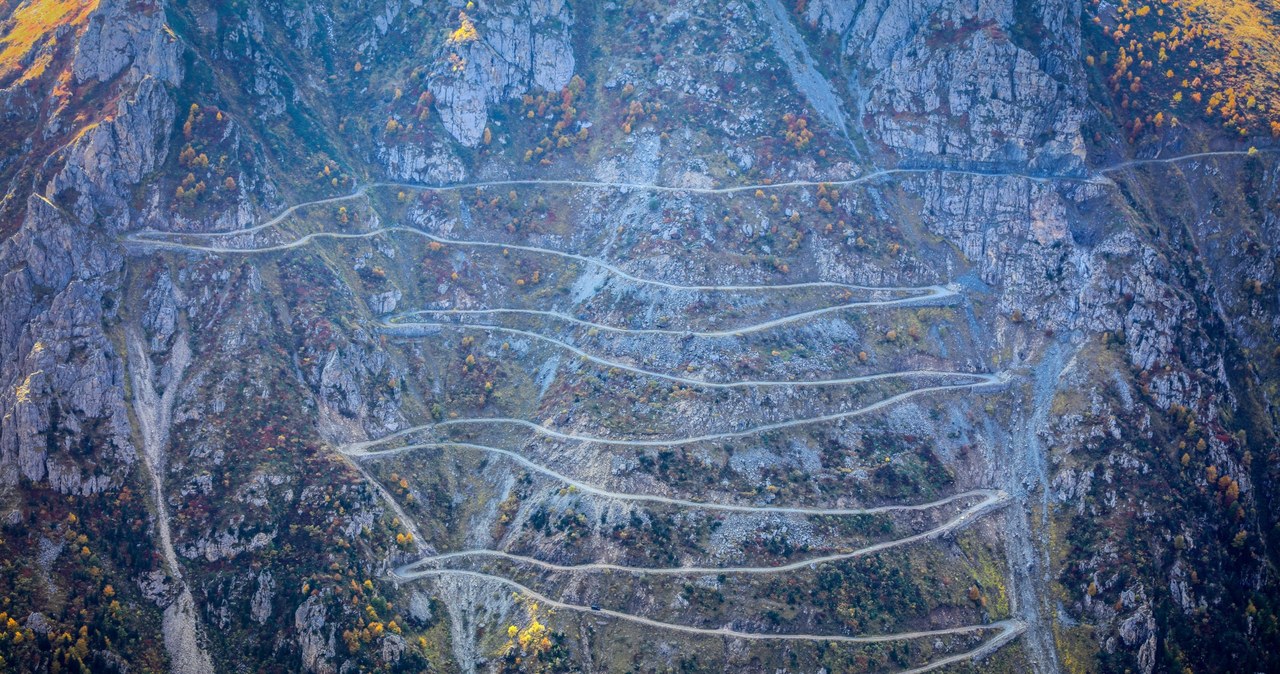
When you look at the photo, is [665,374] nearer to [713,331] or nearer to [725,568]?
[713,331]

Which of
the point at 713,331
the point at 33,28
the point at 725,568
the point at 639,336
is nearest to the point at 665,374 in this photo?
the point at 639,336

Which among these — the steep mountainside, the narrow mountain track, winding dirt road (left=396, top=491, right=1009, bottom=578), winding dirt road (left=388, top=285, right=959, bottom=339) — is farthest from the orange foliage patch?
winding dirt road (left=396, top=491, right=1009, bottom=578)

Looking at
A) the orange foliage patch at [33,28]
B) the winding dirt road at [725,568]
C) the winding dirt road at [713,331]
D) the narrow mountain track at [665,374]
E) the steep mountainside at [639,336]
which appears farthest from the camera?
the orange foliage patch at [33,28]

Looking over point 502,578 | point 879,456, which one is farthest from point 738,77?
point 502,578

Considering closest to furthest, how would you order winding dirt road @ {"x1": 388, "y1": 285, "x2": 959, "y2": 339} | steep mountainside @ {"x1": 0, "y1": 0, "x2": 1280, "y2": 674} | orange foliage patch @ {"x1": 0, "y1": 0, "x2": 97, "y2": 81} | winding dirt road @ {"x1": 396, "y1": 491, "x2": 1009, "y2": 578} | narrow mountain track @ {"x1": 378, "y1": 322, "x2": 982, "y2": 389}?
steep mountainside @ {"x1": 0, "y1": 0, "x2": 1280, "y2": 674}
winding dirt road @ {"x1": 396, "y1": 491, "x2": 1009, "y2": 578}
narrow mountain track @ {"x1": 378, "y1": 322, "x2": 982, "y2": 389}
winding dirt road @ {"x1": 388, "y1": 285, "x2": 959, "y2": 339}
orange foliage patch @ {"x1": 0, "y1": 0, "x2": 97, "y2": 81}

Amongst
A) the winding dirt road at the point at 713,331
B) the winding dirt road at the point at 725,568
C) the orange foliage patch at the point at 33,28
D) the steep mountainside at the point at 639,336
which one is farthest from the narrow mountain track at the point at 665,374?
the orange foliage patch at the point at 33,28

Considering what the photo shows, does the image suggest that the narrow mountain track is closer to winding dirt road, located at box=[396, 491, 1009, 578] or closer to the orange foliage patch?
winding dirt road, located at box=[396, 491, 1009, 578]

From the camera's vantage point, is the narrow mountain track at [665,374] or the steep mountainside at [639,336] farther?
the narrow mountain track at [665,374]

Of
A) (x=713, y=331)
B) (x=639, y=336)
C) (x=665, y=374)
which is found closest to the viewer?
(x=665, y=374)

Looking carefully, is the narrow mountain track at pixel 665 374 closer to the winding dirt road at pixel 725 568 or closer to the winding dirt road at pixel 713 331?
the winding dirt road at pixel 713 331
